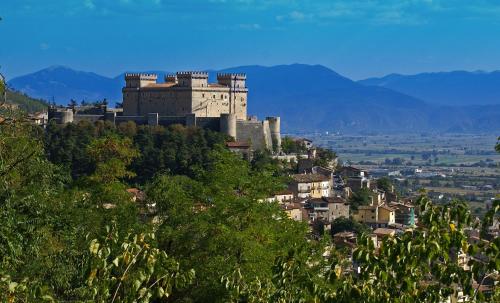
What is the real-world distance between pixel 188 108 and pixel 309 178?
11.0 m

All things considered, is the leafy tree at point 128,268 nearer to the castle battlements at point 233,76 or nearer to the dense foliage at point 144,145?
the dense foliage at point 144,145

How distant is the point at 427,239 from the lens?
8961 millimetres

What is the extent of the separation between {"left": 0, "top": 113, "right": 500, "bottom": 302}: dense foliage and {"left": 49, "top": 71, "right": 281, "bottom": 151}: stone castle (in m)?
31.2

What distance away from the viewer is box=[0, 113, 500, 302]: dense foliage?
8.88m

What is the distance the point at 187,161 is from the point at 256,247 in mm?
37240

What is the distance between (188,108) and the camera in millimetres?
65562

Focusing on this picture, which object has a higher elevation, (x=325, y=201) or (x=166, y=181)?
(x=166, y=181)

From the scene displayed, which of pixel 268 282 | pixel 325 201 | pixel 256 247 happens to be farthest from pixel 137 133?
pixel 268 282

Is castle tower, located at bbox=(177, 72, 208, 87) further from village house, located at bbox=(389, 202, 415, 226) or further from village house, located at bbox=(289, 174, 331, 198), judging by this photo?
village house, located at bbox=(389, 202, 415, 226)

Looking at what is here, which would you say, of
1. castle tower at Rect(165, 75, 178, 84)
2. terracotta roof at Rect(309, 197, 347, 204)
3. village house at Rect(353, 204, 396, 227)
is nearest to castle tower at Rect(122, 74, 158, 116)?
castle tower at Rect(165, 75, 178, 84)

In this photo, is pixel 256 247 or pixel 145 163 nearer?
pixel 256 247

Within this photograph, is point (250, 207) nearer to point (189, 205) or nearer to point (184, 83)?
point (189, 205)

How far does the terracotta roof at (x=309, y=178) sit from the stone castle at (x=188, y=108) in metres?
5.19

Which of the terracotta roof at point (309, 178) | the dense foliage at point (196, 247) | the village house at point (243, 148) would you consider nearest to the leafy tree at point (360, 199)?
the terracotta roof at point (309, 178)
